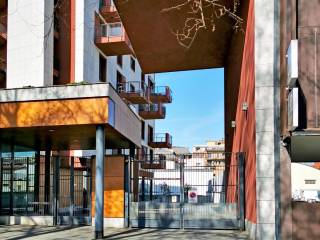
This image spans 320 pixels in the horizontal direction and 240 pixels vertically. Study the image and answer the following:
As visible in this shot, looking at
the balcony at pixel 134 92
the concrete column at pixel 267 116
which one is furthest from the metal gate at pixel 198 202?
the balcony at pixel 134 92

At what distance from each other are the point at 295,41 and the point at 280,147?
2793mm

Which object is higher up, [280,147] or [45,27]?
[45,27]

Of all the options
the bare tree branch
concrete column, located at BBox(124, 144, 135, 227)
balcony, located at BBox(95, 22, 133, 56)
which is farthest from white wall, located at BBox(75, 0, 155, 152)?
concrete column, located at BBox(124, 144, 135, 227)

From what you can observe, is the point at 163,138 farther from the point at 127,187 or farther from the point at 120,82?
the point at 127,187

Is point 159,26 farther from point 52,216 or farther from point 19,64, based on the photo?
point 19,64

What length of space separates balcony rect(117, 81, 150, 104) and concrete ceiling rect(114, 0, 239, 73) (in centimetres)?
1492

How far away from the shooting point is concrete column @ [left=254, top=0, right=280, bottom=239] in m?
12.3

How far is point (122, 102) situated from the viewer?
1714 centimetres

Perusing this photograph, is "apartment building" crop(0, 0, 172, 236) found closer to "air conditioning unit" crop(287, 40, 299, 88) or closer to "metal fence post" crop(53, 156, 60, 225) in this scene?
"metal fence post" crop(53, 156, 60, 225)

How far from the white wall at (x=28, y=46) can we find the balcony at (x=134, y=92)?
43.3 feet

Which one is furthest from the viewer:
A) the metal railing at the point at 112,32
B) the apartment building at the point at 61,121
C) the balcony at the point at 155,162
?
the metal railing at the point at 112,32

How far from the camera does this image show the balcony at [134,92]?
4234cm


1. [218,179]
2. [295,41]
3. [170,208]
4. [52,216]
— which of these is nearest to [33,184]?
[52,216]

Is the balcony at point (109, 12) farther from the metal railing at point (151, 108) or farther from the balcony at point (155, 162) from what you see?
the metal railing at point (151, 108)
